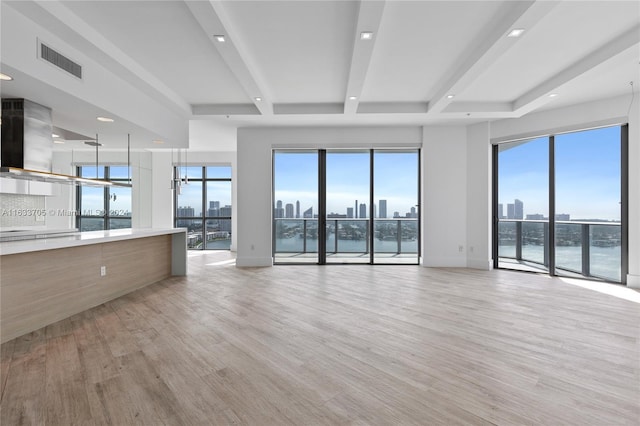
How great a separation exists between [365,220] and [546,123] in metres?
3.67

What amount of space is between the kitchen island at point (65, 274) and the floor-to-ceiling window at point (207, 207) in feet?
14.1

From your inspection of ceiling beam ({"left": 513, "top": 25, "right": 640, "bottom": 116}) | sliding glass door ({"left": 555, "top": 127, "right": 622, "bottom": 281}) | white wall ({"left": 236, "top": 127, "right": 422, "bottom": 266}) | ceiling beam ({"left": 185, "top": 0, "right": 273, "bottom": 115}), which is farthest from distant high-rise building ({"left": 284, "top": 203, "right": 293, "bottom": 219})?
sliding glass door ({"left": 555, "top": 127, "right": 622, "bottom": 281})

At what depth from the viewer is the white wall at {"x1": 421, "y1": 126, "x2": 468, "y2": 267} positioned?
6.00m

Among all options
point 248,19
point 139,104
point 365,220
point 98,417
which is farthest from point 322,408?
point 365,220

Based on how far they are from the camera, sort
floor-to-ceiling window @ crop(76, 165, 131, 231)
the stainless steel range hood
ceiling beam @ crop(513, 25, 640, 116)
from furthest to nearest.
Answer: floor-to-ceiling window @ crop(76, 165, 131, 231) < the stainless steel range hood < ceiling beam @ crop(513, 25, 640, 116)

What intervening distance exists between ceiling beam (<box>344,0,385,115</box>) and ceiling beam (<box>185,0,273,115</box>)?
120cm

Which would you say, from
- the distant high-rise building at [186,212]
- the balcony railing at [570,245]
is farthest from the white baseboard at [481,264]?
the distant high-rise building at [186,212]

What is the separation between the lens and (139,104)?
419 centimetres

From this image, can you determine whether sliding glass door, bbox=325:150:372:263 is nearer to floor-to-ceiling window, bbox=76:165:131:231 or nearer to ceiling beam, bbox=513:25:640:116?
ceiling beam, bbox=513:25:640:116

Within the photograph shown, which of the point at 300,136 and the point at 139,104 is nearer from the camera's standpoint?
the point at 139,104

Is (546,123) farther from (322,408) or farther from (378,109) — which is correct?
(322,408)

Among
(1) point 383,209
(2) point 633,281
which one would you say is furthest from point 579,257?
(1) point 383,209

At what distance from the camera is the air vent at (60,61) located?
2.77 m

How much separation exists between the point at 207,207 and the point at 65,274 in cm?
599
